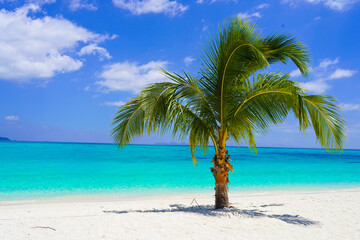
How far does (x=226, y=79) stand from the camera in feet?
20.4

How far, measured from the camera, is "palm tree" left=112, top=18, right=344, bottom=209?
5.97 metres

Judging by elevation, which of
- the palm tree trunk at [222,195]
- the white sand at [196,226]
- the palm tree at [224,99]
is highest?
the palm tree at [224,99]

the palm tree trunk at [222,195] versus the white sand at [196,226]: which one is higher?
the palm tree trunk at [222,195]

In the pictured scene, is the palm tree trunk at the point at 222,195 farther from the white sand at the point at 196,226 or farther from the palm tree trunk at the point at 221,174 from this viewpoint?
the white sand at the point at 196,226

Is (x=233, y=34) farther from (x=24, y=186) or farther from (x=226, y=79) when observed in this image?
(x=24, y=186)

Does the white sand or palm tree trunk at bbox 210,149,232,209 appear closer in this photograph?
the white sand

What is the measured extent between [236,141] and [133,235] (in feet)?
11.6

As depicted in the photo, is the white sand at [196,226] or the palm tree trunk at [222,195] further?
the palm tree trunk at [222,195]

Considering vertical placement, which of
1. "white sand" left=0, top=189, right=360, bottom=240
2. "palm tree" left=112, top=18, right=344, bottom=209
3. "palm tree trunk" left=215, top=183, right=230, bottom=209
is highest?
"palm tree" left=112, top=18, right=344, bottom=209

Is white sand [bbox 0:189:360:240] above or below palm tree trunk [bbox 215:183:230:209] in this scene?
below

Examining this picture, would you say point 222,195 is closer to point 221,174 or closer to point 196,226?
point 221,174

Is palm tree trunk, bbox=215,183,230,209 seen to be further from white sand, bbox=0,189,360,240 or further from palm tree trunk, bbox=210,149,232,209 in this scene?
white sand, bbox=0,189,360,240

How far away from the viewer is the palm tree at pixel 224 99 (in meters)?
5.97

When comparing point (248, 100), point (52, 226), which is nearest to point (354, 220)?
point (248, 100)
